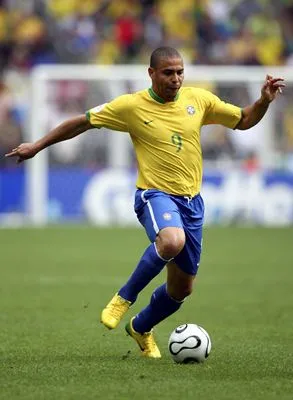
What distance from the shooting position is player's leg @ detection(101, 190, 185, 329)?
26.1 ft

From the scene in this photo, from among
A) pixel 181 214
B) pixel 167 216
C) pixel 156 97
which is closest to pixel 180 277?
pixel 181 214

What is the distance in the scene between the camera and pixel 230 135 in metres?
24.1

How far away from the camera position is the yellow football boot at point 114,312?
8055mm

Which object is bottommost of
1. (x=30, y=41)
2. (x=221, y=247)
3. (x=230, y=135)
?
(x=221, y=247)

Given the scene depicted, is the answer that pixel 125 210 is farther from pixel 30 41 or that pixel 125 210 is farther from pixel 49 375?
pixel 49 375

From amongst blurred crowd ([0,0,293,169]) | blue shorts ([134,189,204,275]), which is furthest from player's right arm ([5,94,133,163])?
blurred crowd ([0,0,293,169])

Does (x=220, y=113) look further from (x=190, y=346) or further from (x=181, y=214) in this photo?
(x=190, y=346)

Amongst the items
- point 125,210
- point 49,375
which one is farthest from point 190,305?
point 125,210

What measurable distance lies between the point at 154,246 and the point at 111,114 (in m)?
1.06

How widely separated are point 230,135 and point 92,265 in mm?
8116

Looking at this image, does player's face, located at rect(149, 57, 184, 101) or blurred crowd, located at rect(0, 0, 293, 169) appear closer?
player's face, located at rect(149, 57, 184, 101)

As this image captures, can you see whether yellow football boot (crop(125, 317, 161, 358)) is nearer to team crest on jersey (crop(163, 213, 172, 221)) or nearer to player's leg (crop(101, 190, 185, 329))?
player's leg (crop(101, 190, 185, 329))

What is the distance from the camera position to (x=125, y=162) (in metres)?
23.9

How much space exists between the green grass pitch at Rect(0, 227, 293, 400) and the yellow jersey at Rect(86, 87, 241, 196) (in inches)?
50.8
